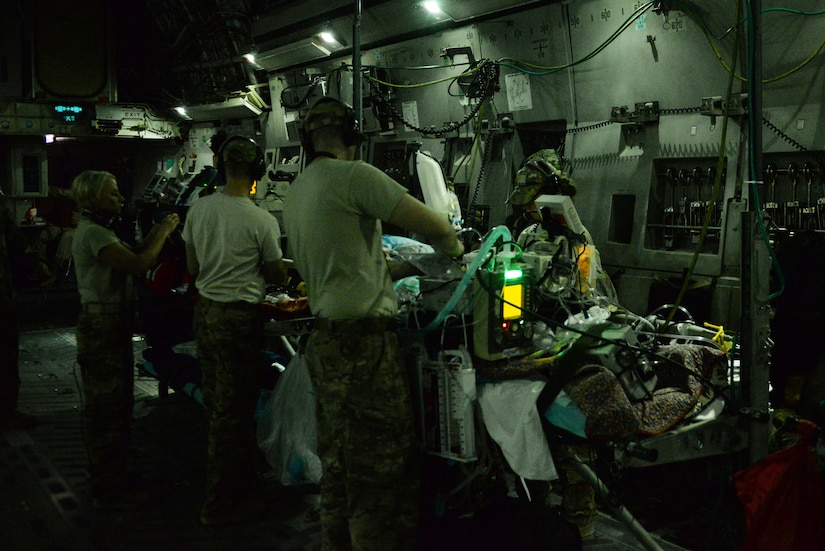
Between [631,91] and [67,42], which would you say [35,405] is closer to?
[631,91]

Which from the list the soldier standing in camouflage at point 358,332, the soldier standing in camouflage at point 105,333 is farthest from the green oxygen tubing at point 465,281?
the soldier standing in camouflage at point 105,333

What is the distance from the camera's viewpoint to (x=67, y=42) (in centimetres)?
1373

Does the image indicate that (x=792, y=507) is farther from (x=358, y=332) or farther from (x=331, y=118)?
(x=331, y=118)

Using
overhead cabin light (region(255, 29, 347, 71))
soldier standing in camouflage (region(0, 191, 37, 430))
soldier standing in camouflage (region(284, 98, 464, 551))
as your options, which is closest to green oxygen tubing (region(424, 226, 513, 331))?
soldier standing in camouflage (region(284, 98, 464, 551))

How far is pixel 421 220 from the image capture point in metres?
2.67

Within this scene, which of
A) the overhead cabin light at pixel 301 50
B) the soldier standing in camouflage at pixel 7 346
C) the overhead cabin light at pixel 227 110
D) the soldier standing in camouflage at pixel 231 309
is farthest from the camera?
the overhead cabin light at pixel 227 110

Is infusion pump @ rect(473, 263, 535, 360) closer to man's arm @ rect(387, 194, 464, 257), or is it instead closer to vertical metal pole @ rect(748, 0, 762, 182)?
man's arm @ rect(387, 194, 464, 257)

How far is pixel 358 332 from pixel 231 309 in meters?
1.18

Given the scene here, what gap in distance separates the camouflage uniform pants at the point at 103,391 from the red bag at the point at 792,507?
316 centimetres

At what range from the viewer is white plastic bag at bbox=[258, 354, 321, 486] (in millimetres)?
3889

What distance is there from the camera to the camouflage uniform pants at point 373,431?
2.79 m

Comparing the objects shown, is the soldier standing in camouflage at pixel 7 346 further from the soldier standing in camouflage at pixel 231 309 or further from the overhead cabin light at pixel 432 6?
the overhead cabin light at pixel 432 6

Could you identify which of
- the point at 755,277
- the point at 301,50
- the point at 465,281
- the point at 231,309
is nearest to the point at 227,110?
the point at 301,50

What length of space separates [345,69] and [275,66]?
9.41ft
